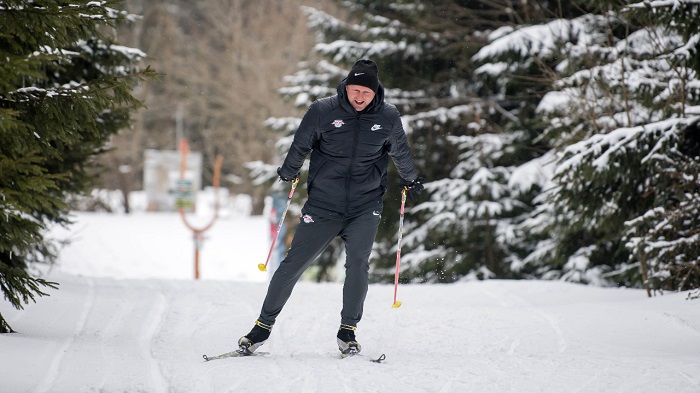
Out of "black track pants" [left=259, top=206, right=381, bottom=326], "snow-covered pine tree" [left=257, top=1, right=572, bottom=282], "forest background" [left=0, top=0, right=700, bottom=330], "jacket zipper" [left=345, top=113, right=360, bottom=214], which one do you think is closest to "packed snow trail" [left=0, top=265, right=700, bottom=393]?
"black track pants" [left=259, top=206, right=381, bottom=326]

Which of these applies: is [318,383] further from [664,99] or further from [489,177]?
[489,177]

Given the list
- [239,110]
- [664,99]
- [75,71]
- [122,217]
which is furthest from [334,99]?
[239,110]

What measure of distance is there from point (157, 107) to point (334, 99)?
3143 cm

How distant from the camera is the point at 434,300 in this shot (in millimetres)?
7867

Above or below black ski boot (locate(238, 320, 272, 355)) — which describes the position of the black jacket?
above

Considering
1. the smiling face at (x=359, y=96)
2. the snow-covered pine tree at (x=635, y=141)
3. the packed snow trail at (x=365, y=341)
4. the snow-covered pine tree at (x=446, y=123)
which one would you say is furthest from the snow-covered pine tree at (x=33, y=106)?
the snow-covered pine tree at (x=446, y=123)

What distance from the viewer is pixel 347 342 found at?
5004 mm

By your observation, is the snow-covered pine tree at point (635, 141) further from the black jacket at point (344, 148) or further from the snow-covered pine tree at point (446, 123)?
the black jacket at point (344, 148)

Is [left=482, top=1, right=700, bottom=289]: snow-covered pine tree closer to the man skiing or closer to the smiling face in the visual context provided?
the man skiing

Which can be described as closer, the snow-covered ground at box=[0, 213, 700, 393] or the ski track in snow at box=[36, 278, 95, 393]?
the ski track in snow at box=[36, 278, 95, 393]

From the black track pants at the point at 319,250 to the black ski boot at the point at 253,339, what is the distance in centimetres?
5

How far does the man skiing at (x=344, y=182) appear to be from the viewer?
4.84 metres

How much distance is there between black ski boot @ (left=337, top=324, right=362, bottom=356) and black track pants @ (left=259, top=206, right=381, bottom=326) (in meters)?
0.09

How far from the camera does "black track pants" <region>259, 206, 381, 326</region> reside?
16.2ft
